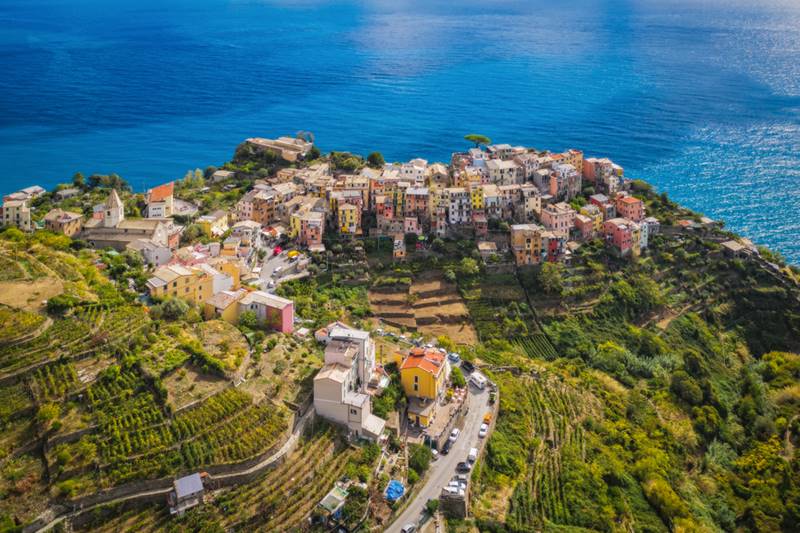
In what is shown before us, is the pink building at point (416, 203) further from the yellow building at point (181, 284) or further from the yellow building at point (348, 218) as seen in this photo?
the yellow building at point (181, 284)

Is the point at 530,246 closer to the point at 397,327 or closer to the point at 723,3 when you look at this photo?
the point at 397,327

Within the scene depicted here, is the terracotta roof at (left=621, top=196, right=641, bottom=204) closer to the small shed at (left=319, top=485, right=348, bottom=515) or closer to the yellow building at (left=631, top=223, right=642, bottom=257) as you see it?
the yellow building at (left=631, top=223, right=642, bottom=257)

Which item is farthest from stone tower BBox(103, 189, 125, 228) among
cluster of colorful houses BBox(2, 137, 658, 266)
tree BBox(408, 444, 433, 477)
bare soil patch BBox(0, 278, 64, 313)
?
tree BBox(408, 444, 433, 477)

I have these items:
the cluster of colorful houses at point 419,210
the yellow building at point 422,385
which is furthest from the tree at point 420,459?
the cluster of colorful houses at point 419,210

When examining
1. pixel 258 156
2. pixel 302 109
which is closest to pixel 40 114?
→ pixel 302 109

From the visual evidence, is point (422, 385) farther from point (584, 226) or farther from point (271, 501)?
point (584, 226)

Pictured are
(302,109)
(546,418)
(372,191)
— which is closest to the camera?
(546,418)
